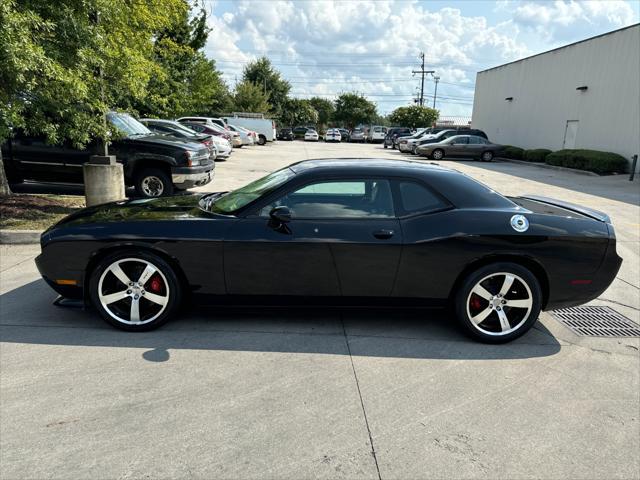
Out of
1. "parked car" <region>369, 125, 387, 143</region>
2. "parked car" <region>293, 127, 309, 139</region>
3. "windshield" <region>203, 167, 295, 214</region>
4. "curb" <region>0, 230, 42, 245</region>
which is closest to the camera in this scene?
"windshield" <region>203, 167, 295, 214</region>

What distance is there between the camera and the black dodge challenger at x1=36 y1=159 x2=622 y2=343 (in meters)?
3.66

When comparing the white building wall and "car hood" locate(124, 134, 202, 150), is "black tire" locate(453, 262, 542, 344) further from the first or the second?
the white building wall

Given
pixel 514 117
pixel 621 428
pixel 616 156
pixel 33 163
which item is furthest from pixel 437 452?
pixel 514 117

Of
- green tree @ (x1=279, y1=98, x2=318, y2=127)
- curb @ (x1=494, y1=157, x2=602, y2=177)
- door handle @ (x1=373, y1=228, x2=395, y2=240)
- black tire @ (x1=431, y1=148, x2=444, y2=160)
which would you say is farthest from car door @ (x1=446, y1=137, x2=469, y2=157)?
green tree @ (x1=279, y1=98, x2=318, y2=127)

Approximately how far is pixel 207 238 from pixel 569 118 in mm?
25886

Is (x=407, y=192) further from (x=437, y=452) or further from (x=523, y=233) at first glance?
(x=437, y=452)

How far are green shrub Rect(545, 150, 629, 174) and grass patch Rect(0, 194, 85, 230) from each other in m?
19.5

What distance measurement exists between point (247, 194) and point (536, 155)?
2458 cm

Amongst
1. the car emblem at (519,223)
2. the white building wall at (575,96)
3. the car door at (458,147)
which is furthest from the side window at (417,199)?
the car door at (458,147)

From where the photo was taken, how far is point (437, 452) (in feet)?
8.28

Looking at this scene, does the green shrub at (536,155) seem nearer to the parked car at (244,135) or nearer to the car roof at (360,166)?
the parked car at (244,135)

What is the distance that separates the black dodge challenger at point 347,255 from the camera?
3.66 metres

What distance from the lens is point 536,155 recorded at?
24859 millimetres

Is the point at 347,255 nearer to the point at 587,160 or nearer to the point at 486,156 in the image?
the point at 587,160
